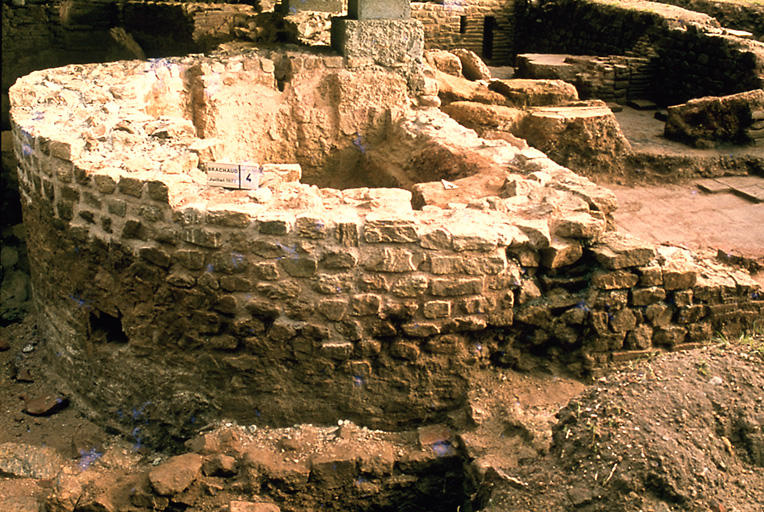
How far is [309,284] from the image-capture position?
3.93 metres

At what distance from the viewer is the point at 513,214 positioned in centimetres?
430

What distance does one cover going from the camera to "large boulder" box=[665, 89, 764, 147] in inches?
319

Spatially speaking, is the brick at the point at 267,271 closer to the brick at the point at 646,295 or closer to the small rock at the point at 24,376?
the brick at the point at 646,295

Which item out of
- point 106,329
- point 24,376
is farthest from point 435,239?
point 24,376

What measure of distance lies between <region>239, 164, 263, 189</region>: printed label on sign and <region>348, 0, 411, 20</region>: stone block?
2502mm

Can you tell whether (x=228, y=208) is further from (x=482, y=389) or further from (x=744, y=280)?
(x=744, y=280)

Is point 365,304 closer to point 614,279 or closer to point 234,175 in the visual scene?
point 234,175

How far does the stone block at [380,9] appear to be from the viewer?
6.18 m

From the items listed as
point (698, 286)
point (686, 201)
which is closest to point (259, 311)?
point (698, 286)

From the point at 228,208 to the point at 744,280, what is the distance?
9.37 feet

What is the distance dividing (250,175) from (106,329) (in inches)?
52.6

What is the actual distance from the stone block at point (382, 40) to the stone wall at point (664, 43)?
4608mm

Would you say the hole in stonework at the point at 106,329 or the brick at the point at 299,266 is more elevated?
the brick at the point at 299,266

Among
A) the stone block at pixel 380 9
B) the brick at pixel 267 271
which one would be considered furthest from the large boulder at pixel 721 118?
the brick at pixel 267 271
